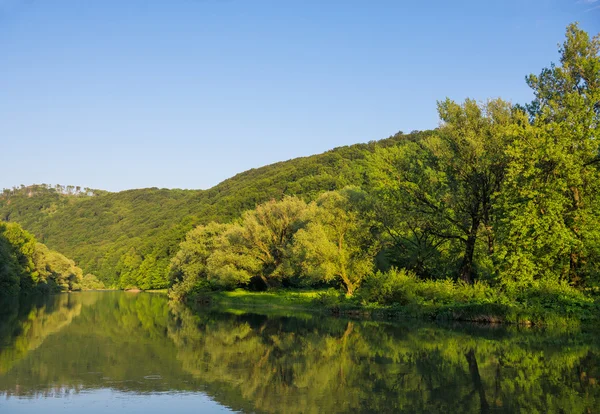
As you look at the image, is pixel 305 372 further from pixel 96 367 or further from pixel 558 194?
pixel 558 194

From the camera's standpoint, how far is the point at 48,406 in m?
11.9

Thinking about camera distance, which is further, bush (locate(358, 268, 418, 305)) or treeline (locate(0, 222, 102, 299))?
treeline (locate(0, 222, 102, 299))

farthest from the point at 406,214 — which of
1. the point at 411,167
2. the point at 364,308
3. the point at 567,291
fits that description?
the point at 567,291

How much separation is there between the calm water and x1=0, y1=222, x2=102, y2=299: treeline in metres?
55.0

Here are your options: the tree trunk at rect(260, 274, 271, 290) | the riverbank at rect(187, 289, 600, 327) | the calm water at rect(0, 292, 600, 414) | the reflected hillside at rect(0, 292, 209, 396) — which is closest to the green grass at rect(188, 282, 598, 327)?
the riverbank at rect(187, 289, 600, 327)

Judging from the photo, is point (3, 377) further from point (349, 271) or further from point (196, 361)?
point (349, 271)

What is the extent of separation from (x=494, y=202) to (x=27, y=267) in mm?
80677

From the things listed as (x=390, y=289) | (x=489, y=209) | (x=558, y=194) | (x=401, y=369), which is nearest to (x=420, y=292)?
(x=390, y=289)

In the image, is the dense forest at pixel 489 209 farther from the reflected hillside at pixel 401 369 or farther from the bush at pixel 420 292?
the reflected hillside at pixel 401 369

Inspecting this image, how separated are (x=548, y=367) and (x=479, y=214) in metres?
20.2

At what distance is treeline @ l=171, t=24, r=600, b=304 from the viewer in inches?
1216

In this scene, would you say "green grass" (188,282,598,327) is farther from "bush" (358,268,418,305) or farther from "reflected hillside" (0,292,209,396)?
"reflected hillside" (0,292,209,396)

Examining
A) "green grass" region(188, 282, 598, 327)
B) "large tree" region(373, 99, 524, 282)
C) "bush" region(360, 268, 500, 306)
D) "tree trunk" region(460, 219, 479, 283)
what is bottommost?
"green grass" region(188, 282, 598, 327)

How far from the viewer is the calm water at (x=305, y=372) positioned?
39.1 ft
